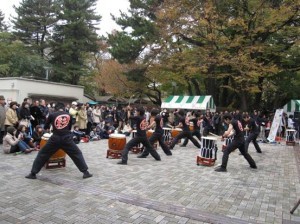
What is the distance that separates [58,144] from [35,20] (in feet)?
106

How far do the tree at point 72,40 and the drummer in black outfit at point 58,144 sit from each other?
2757 centimetres

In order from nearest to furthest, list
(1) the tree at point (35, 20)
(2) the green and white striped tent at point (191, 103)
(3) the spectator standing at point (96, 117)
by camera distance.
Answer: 1. (3) the spectator standing at point (96, 117)
2. (2) the green and white striped tent at point (191, 103)
3. (1) the tree at point (35, 20)

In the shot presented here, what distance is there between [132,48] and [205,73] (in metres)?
6.02

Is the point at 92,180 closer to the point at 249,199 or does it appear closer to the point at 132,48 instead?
the point at 249,199

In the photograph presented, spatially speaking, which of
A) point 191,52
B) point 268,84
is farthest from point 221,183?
point 268,84

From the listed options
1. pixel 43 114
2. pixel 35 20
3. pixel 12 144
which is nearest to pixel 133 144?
pixel 12 144

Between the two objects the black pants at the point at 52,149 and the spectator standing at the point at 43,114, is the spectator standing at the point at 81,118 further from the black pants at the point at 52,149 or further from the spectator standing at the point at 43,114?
the black pants at the point at 52,149

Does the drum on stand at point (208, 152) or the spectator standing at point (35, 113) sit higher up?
the spectator standing at point (35, 113)

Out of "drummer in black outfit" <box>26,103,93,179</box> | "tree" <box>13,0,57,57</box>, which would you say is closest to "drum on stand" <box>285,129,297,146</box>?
"drummer in black outfit" <box>26,103,93,179</box>

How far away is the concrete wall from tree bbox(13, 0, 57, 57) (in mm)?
13248

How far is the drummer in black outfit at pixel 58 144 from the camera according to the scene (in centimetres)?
655

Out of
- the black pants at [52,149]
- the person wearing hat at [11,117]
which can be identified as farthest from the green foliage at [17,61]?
the black pants at [52,149]

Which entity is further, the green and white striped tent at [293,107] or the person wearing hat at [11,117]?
the green and white striped tent at [293,107]

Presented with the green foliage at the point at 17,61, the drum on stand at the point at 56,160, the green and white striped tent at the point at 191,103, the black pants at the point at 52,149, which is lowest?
the drum on stand at the point at 56,160
